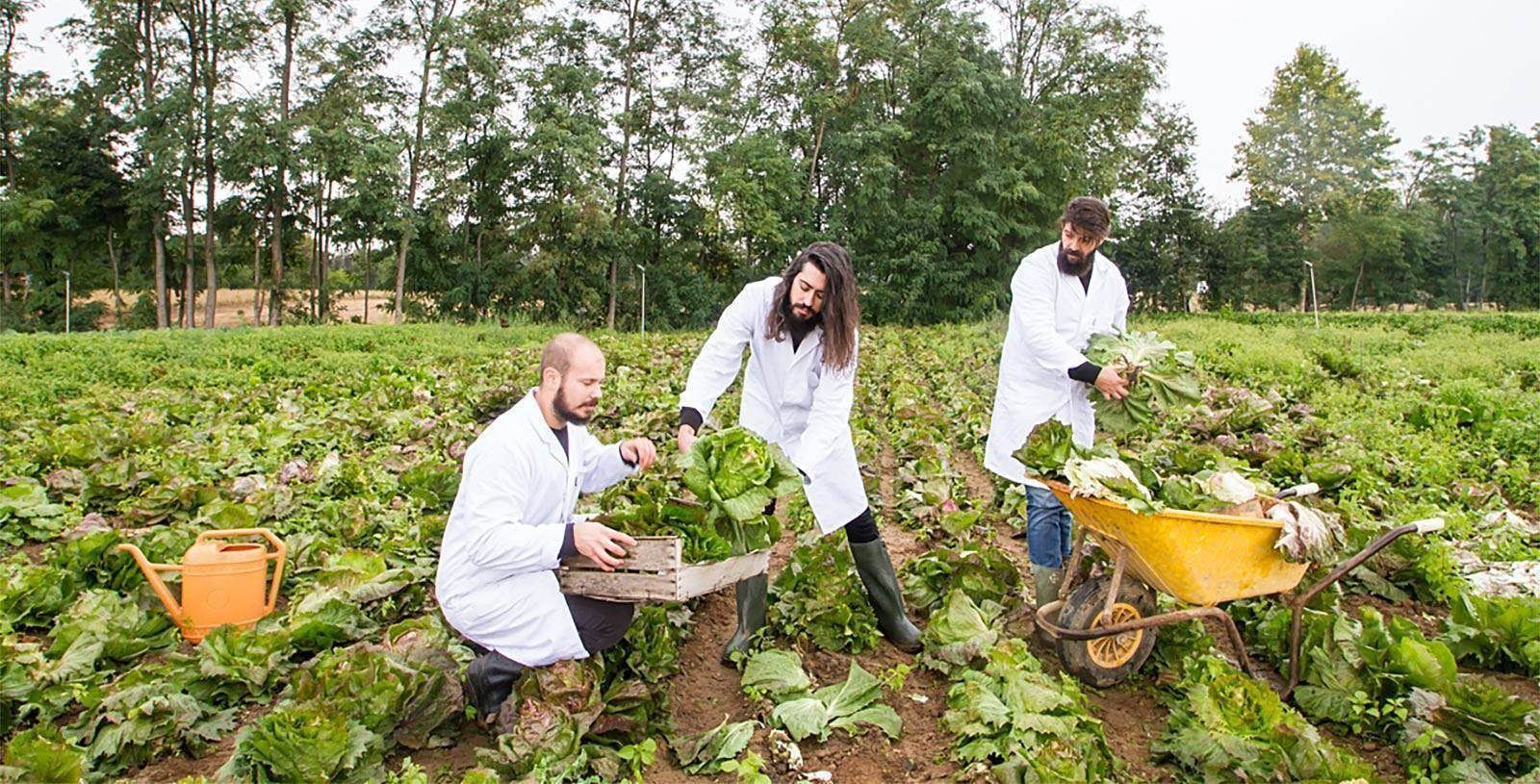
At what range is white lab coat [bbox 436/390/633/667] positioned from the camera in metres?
3.22

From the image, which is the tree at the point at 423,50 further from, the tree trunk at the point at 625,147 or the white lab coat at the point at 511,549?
the white lab coat at the point at 511,549

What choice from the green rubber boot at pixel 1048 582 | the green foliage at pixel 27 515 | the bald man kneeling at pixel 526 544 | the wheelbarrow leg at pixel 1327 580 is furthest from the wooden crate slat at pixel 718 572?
the green foliage at pixel 27 515

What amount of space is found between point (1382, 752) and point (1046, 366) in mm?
1846

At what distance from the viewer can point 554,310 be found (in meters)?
31.0

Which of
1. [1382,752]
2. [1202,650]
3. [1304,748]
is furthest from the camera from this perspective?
[1202,650]

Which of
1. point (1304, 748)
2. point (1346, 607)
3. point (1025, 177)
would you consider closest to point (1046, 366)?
point (1304, 748)

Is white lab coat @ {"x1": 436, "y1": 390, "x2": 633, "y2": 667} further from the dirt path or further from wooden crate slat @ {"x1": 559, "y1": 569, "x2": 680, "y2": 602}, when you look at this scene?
the dirt path

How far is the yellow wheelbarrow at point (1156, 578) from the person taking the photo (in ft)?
11.2

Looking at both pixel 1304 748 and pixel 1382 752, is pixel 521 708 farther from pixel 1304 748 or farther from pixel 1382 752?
pixel 1382 752

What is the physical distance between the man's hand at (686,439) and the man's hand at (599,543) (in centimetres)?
56

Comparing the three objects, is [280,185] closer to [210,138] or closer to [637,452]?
[210,138]

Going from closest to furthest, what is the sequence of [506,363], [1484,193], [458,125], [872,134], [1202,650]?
[1202,650] < [506,363] < [458,125] < [872,134] < [1484,193]

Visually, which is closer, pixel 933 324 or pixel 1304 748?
pixel 1304 748

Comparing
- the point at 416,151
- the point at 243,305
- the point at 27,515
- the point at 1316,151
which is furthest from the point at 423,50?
the point at 1316,151
